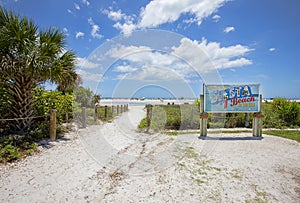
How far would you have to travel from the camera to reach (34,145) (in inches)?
204

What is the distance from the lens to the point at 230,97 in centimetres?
738

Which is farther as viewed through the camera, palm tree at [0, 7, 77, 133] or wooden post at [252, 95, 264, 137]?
wooden post at [252, 95, 264, 137]

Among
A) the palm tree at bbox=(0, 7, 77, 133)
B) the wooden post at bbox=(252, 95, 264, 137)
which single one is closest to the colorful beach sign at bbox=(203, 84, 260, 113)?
the wooden post at bbox=(252, 95, 264, 137)

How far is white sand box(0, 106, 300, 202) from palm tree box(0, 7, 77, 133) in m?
1.79

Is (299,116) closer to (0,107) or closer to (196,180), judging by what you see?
(196,180)

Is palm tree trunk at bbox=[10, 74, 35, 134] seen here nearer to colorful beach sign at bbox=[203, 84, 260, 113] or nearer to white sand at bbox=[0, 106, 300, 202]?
white sand at bbox=[0, 106, 300, 202]

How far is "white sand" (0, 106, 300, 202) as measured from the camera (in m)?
2.95

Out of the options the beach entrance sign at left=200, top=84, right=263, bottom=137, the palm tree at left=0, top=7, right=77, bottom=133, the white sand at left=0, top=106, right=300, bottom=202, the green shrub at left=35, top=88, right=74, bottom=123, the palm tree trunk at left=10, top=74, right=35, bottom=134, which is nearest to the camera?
the white sand at left=0, top=106, right=300, bottom=202

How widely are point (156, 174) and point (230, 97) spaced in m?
5.23

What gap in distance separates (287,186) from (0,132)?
8.29 meters

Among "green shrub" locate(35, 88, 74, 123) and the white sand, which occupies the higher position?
"green shrub" locate(35, 88, 74, 123)

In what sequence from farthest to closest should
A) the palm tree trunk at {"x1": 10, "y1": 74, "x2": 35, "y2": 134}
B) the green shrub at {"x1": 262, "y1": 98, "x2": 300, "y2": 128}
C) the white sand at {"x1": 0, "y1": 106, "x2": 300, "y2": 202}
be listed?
the green shrub at {"x1": 262, "y1": 98, "x2": 300, "y2": 128} < the palm tree trunk at {"x1": 10, "y1": 74, "x2": 35, "y2": 134} < the white sand at {"x1": 0, "y1": 106, "x2": 300, "y2": 202}

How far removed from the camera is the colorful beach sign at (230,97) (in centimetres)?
729

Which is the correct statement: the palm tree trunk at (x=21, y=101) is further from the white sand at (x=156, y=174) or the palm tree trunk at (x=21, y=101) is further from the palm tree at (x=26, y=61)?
the white sand at (x=156, y=174)
